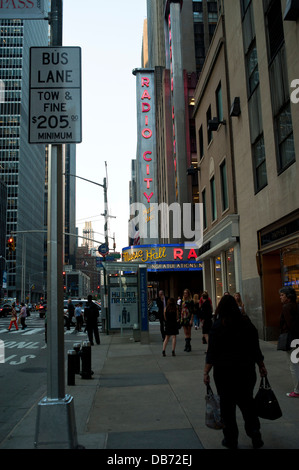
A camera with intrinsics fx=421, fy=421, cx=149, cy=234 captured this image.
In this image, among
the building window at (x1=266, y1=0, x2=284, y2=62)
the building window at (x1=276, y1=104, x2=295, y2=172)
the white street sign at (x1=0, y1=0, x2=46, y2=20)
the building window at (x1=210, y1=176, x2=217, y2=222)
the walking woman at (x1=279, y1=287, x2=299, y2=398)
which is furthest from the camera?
the building window at (x1=210, y1=176, x2=217, y2=222)

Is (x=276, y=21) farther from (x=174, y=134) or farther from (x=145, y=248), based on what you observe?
(x=174, y=134)

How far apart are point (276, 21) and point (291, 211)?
6.18 meters

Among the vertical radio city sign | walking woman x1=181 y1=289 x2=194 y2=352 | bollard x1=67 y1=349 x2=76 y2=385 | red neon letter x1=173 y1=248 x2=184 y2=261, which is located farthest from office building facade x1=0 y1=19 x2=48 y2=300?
bollard x1=67 y1=349 x2=76 y2=385

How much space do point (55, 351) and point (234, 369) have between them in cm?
201

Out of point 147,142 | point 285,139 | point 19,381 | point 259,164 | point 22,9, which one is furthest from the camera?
point 147,142

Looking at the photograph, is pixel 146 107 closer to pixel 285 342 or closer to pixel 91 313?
pixel 91 313

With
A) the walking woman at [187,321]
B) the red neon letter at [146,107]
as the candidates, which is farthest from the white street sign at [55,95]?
the red neon letter at [146,107]

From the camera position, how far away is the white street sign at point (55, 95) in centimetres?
516

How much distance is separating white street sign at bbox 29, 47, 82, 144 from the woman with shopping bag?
2867mm

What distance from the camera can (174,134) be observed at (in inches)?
1636

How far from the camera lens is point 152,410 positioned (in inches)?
266

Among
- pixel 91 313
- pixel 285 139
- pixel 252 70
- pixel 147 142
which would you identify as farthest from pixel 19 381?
pixel 147 142

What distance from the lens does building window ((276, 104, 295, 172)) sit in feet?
40.5

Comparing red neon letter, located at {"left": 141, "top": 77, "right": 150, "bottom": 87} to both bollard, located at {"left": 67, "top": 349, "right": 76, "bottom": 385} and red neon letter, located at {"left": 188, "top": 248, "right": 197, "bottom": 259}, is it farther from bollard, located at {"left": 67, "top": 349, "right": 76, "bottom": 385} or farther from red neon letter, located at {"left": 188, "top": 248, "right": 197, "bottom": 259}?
bollard, located at {"left": 67, "top": 349, "right": 76, "bottom": 385}
